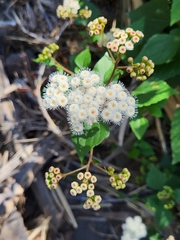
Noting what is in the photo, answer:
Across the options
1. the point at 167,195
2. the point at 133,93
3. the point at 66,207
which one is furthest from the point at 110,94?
the point at 66,207

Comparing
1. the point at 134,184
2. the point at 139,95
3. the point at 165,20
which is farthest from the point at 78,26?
the point at 134,184

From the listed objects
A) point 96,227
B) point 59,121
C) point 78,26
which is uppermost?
point 78,26

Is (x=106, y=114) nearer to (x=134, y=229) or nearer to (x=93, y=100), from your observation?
(x=93, y=100)

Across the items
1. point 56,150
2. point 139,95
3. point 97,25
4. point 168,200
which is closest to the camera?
point 97,25

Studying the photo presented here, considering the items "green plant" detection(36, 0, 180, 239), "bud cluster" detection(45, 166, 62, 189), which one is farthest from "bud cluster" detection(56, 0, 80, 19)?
"bud cluster" detection(45, 166, 62, 189)

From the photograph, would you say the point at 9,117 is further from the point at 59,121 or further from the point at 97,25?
the point at 97,25

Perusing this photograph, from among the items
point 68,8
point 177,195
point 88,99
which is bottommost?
point 177,195
